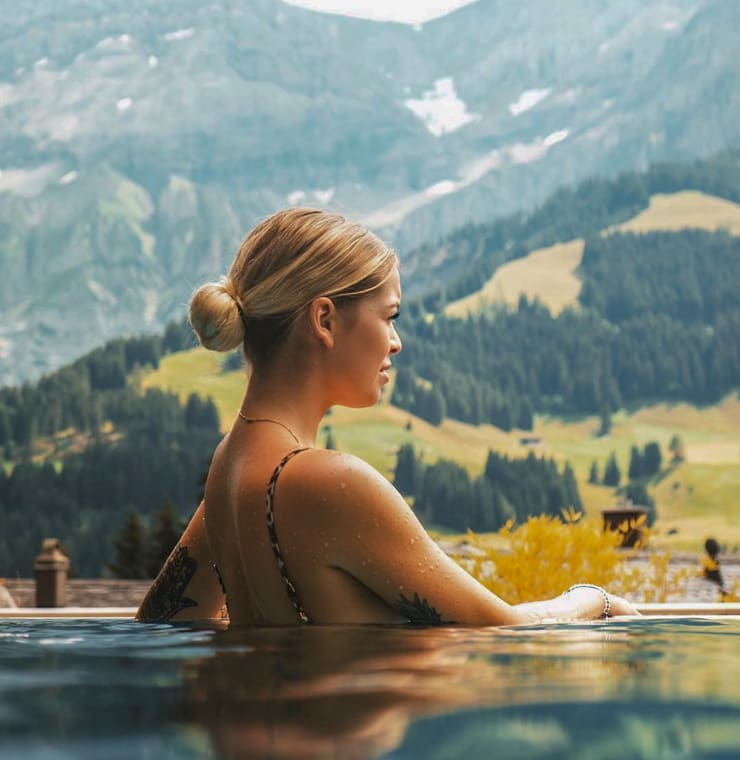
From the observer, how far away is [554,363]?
17275 cm

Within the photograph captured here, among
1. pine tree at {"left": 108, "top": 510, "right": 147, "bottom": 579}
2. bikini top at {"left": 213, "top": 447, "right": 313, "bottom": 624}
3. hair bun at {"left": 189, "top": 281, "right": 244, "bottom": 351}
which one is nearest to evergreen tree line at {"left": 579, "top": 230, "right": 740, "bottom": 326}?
pine tree at {"left": 108, "top": 510, "right": 147, "bottom": 579}

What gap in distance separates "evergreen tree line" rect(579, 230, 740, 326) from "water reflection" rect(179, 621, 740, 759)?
173 m

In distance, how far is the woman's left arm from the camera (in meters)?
2.99

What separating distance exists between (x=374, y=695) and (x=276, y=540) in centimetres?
89

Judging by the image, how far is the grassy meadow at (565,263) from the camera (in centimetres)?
18162

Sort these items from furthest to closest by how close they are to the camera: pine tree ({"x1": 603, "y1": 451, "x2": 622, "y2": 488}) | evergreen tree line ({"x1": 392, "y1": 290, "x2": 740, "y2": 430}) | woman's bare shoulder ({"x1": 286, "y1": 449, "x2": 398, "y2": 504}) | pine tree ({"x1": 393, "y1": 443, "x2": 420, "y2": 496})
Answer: evergreen tree line ({"x1": 392, "y1": 290, "x2": 740, "y2": 430}) → pine tree ({"x1": 603, "y1": 451, "x2": 622, "y2": 488}) → pine tree ({"x1": 393, "y1": 443, "x2": 420, "y2": 496}) → woman's bare shoulder ({"x1": 286, "y1": 449, "x2": 398, "y2": 504})

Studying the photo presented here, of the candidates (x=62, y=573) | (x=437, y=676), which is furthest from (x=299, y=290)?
(x=62, y=573)

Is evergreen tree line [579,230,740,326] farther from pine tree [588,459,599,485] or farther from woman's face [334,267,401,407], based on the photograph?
woman's face [334,267,401,407]

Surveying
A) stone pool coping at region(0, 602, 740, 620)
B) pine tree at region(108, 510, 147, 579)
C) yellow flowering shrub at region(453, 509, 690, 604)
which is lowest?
pine tree at region(108, 510, 147, 579)

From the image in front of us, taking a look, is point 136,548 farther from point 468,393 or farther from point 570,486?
point 468,393

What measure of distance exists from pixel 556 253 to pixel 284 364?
198047 mm

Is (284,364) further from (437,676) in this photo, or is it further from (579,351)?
(579,351)

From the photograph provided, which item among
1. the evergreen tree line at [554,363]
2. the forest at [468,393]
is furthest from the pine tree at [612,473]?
the evergreen tree line at [554,363]

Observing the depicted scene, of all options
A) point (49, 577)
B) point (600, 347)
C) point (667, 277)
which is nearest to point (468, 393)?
point (600, 347)
